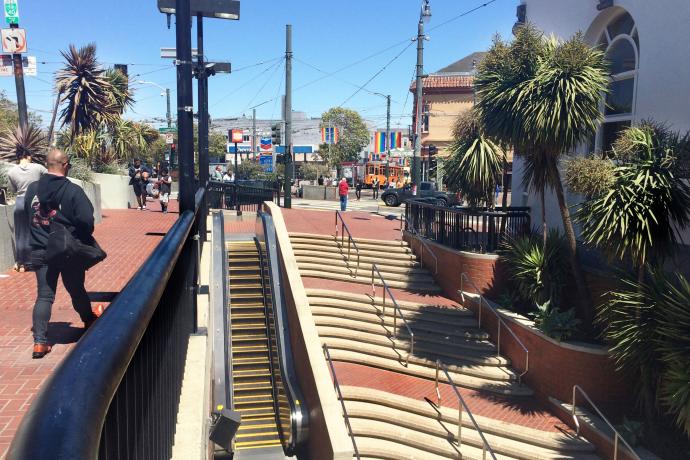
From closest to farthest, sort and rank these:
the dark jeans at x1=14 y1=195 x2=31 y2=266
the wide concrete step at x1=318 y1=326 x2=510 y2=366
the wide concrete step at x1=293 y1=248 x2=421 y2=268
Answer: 1. the dark jeans at x1=14 y1=195 x2=31 y2=266
2. the wide concrete step at x1=318 y1=326 x2=510 y2=366
3. the wide concrete step at x1=293 y1=248 x2=421 y2=268

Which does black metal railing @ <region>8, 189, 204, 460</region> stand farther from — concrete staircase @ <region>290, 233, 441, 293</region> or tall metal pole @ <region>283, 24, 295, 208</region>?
tall metal pole @ <region>283, 24, 295, 208</region>

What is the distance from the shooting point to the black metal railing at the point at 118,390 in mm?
887

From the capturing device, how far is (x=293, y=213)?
2244cm

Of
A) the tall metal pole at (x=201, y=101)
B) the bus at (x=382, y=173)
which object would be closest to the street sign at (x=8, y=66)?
the tall metal pole at (x=201, y=101)

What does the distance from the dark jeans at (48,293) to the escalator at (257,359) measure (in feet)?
16.5

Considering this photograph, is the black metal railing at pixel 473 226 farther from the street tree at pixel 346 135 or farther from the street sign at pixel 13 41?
the street tree at pixel 346 135

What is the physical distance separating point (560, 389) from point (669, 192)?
12.8ft

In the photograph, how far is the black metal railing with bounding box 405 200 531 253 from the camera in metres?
13.5

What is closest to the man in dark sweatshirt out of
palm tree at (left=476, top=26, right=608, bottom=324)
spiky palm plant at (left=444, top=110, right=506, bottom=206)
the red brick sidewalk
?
the red brick sidewalk

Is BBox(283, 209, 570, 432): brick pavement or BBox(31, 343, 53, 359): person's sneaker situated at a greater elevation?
BBox(31, 343, 53, 359): person's sneaker

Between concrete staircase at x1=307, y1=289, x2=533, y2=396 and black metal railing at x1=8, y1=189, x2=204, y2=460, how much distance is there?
28.5 ft

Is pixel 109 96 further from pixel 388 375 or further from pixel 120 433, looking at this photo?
pixel 120 433

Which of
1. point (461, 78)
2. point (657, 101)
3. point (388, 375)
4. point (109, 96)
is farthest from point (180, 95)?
point (461, 78)

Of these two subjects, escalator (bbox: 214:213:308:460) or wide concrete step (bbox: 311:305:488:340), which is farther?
wide concrete step (bbox: 311:305:488:340)
